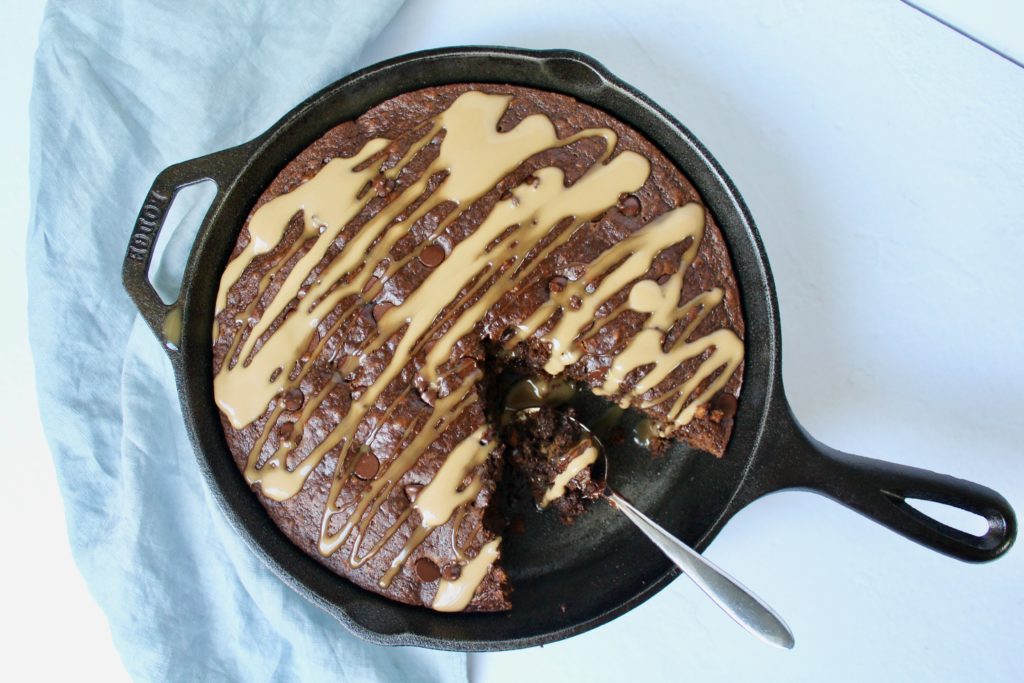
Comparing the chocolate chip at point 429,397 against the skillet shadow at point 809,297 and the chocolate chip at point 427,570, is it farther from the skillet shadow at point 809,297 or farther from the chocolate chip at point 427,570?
the skillet shadow at point 809,297

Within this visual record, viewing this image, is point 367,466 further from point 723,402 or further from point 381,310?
point 723,402

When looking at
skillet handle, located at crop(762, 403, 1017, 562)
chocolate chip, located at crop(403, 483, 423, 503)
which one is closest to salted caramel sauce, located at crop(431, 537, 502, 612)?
chocolate chip, located at crop(403, 483, 423, 503)

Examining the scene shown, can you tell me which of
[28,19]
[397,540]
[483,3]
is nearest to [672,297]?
[397,540]

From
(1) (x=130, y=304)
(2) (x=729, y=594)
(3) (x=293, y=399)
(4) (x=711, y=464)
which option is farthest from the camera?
(1) (x=130, y=304)

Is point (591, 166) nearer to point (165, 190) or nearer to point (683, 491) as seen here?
point (683, 491)

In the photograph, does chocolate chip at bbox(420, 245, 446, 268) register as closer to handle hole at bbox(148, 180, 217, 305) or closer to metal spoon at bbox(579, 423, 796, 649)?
handle hole at bbox(148, 180, 217, 305)

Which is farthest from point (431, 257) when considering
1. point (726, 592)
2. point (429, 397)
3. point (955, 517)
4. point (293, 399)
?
point (955, 517)
